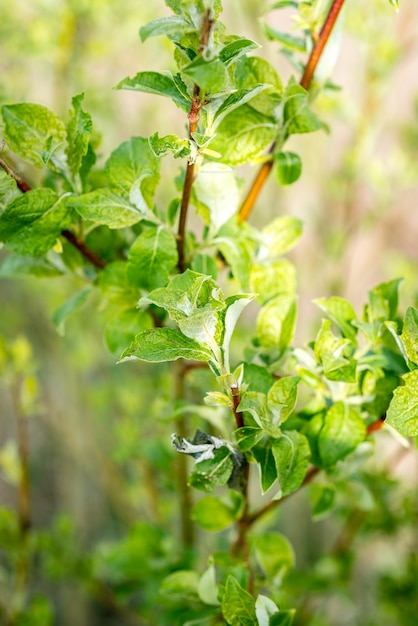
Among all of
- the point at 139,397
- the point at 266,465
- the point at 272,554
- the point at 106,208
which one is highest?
the point at 106,208

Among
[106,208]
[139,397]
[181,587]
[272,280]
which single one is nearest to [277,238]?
[272,280]

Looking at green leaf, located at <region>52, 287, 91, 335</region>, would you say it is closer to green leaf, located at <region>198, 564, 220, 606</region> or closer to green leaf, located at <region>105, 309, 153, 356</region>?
green leaf, located at <region>105, 309, 153, 356</region>

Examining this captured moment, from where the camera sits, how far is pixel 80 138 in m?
0.32

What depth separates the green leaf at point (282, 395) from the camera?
314 mm

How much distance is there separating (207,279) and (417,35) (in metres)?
0.86

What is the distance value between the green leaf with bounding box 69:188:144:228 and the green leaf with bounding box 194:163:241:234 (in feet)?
0.14

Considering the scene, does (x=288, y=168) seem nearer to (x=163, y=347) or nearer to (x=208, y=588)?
(x=163, y=347)

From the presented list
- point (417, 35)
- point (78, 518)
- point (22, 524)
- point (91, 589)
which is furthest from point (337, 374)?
point (78, 518)

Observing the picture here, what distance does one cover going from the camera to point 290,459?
0.32 metres

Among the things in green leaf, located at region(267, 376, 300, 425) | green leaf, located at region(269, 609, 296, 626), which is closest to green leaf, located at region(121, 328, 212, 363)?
green leaf, located at region(267, 376, 300, 425)

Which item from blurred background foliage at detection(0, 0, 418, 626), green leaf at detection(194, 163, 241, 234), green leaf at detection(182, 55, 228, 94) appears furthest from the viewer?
blurred background foliage at detection(0, 0, 418, 626)

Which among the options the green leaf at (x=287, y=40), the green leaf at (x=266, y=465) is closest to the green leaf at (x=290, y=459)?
the green leaf at (x=266, y=465)

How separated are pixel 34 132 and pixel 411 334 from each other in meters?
0.22

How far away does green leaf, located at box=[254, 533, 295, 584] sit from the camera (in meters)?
0.45
